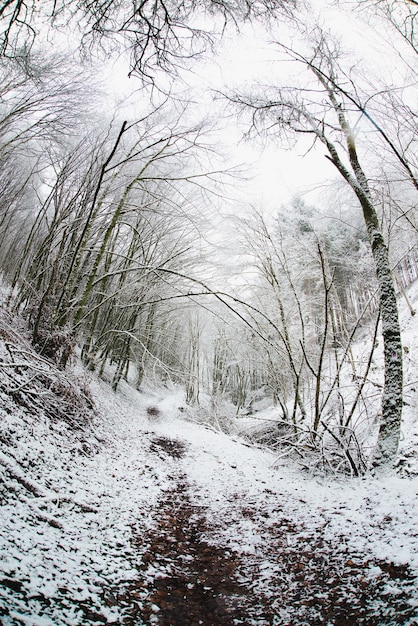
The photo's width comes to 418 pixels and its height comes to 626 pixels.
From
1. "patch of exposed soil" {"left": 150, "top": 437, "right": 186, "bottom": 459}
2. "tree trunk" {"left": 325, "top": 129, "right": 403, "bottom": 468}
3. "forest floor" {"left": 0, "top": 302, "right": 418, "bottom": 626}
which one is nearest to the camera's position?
"forest floor" {"left": 0, "top": 302, "right": 418, "bottom": 626}

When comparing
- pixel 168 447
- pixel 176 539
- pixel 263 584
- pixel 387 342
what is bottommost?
pixel 168 447

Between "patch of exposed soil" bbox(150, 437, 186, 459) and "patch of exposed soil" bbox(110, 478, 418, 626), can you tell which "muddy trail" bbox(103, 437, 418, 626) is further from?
"patch of exposed soil" bbox(150, 437, 186, 459)

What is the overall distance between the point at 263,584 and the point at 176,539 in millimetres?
979

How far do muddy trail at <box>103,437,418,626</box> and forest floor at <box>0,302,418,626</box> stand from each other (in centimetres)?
1

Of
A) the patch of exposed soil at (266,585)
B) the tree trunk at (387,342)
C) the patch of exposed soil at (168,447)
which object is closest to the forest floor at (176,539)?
the patch of exposed soil at (266,585)

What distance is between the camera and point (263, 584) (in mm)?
2148

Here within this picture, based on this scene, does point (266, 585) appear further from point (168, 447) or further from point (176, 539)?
point (168, 447)

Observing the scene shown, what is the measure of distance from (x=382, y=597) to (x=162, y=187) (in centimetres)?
950

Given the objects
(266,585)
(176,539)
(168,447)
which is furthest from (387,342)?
(168,447)

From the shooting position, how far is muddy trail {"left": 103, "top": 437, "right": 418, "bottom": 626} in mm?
1729

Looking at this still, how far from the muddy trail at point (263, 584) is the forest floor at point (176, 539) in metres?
0.01

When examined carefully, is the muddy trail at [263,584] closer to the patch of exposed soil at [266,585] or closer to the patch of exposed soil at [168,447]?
the patch of exposed soil at [266,585]

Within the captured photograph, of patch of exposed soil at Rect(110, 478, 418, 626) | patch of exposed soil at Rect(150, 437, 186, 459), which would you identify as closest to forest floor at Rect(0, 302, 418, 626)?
patch of exposed soil at Rect(110, 478, 418, 626)

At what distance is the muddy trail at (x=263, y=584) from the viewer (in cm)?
173
